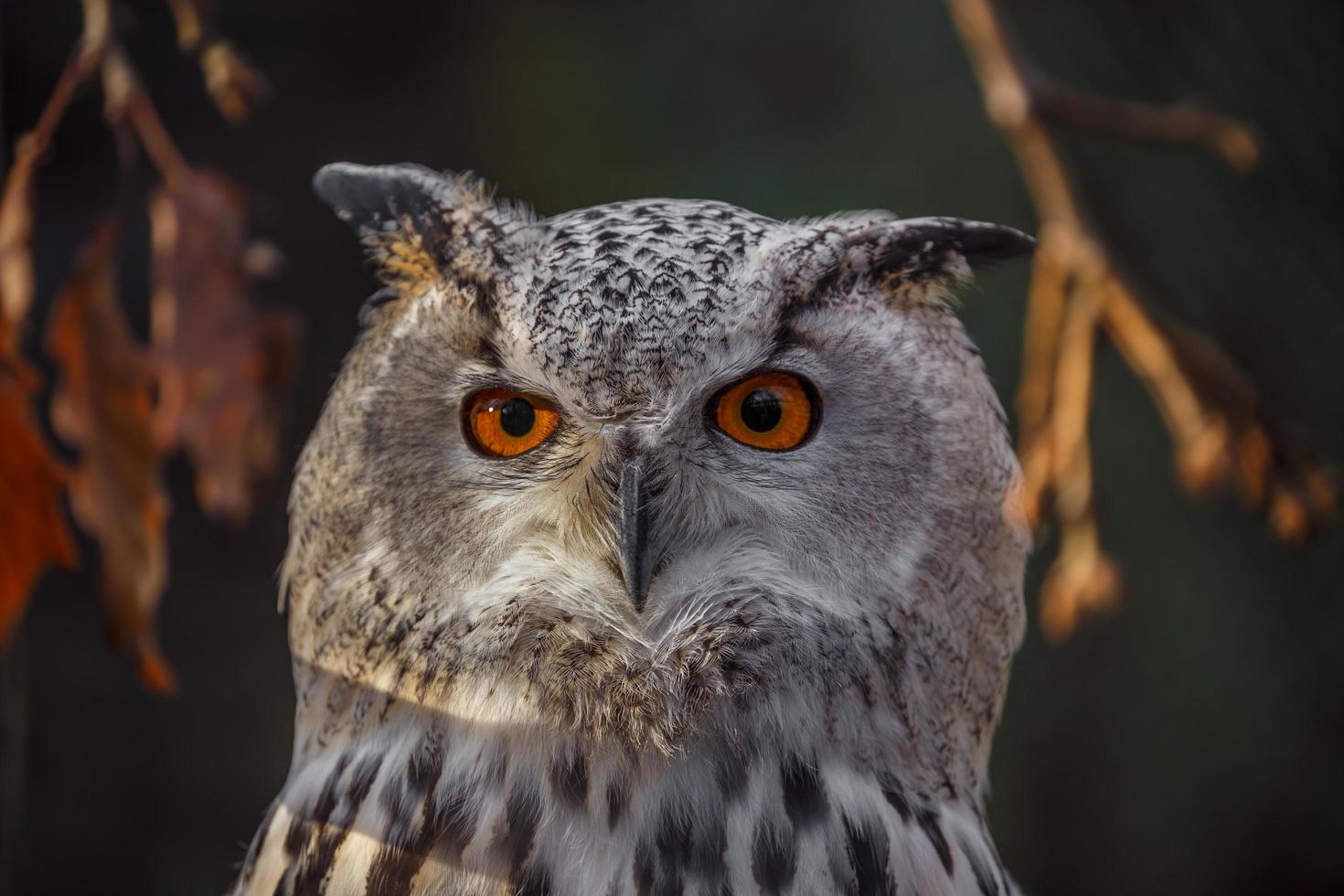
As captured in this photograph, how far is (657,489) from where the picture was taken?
38.0 inches

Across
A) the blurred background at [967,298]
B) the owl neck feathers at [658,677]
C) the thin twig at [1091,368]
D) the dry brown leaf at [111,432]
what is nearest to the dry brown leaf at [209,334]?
the dry brown leaf at [111,432]

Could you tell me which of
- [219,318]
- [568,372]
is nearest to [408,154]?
[219,318]

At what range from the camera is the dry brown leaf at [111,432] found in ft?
3.20

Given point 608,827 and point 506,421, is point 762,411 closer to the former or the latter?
point 506,421

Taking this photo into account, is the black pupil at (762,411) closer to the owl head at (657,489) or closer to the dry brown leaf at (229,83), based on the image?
the owl head at (657,489)

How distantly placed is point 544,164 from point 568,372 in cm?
230

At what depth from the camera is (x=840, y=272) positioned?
102 centimetres

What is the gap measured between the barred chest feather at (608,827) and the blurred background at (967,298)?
78.3 inches

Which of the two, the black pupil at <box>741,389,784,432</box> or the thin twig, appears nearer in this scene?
the black pupil at <box>741,389,784,432</box>

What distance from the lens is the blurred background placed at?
2951mm

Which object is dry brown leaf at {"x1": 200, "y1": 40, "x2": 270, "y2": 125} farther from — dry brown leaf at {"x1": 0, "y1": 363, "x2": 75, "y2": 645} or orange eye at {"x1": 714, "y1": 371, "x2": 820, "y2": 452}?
orange eye at {"x1": 714, "y1": 371, "x2": 820, "y2": 452}

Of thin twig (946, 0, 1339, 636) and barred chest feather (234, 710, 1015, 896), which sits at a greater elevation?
thin twig (946, 0, 1339, 636)

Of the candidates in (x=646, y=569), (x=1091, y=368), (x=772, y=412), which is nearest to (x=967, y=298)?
(x=1091, y=368)

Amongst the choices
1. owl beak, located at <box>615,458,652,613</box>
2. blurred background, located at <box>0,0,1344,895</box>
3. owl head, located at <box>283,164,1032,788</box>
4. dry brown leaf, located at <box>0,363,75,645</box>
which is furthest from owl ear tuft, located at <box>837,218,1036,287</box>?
blurred background, located at <box>0,0,1344,895</box>
